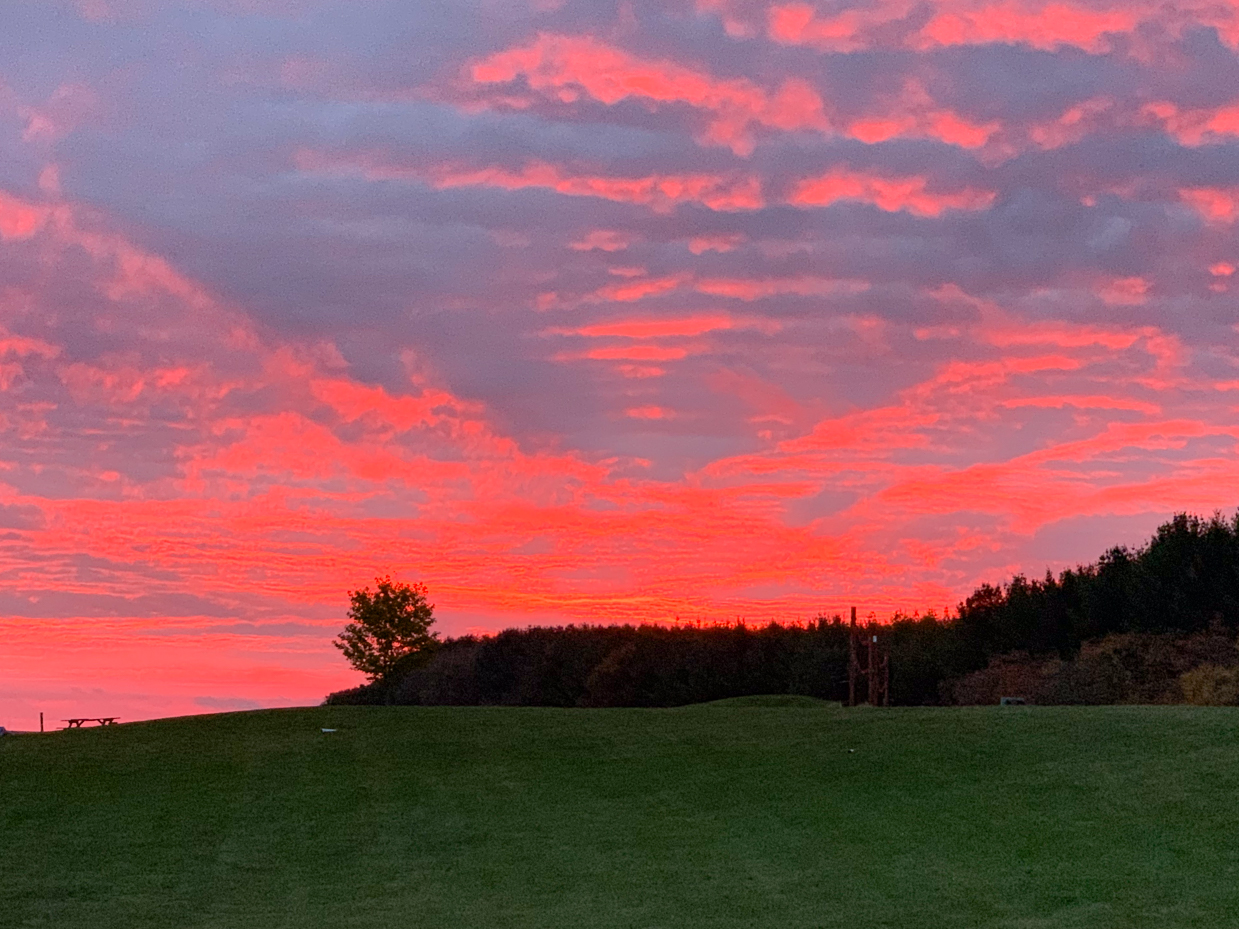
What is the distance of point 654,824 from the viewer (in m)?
17.0

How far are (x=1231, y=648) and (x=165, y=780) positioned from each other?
27.9m

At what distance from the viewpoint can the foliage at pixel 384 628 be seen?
2381 inches

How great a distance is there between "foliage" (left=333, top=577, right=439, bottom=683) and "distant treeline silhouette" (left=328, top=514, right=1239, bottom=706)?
77 centimetres

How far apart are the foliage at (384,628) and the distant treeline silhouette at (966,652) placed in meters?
0.77

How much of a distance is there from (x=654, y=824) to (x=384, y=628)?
45.1 m

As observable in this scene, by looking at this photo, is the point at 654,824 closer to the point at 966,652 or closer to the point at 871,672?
the point at 871,672

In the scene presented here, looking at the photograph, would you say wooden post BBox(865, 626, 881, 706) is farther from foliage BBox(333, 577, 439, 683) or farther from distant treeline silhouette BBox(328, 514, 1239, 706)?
foliage BBox(333, 577, 439, 683)

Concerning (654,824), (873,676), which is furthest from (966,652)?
(654,824)

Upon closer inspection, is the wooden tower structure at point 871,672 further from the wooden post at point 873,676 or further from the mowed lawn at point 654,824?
the mowed lawn at point 654,824

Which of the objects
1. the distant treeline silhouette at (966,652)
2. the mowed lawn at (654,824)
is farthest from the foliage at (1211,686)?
the mowed lawn at (654,824)

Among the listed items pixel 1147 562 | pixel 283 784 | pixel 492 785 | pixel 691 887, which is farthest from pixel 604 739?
pixel 1147 562

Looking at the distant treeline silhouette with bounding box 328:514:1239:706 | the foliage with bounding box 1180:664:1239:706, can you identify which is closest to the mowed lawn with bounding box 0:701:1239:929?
the foliage with bounding box 1180:664:1239:706

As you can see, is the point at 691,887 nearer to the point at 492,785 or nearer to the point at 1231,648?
the point at 492,785

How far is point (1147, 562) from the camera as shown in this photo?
41188 millimetres
